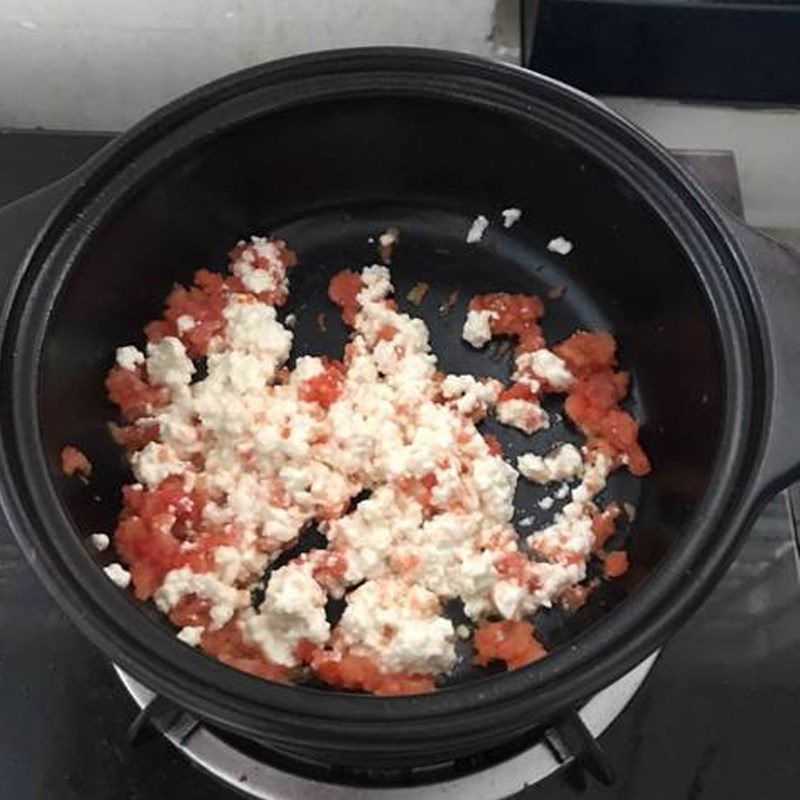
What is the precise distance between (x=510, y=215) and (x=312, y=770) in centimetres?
46

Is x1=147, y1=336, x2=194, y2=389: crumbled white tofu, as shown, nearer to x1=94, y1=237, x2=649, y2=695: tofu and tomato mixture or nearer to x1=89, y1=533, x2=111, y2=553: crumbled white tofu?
x1=94, y1=237, x2=649, y2=695: tofu and tomato mixture

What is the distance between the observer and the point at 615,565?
87cm

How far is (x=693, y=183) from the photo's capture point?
81 centimetres

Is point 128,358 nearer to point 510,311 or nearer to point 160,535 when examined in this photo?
point 160,535

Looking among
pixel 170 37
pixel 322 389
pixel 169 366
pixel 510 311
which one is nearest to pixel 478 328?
pixel 510 311

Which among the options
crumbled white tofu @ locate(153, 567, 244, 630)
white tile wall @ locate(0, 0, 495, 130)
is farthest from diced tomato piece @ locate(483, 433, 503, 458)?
white tile wall @ locate(0, 0, 495, 130)

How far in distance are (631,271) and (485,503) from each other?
0.22 metres

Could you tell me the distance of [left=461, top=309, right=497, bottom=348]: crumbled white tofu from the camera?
3.12 ft

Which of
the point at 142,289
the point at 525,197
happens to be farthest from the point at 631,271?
the point at 142,289

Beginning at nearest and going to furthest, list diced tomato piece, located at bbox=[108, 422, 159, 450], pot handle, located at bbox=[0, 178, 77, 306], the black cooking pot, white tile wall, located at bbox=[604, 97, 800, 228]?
the black cooking pot → pot handle, located at bbox=[0, 178, 77, 306] → diced tomato piece, located at bbox=[108, 422, 159, 450] → white tile wall, located at bbox=[604, 97, 800, 228]

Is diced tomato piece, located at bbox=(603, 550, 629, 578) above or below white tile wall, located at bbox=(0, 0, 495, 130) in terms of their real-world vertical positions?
below

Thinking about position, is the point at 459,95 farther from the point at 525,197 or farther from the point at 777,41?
the point at 777,41

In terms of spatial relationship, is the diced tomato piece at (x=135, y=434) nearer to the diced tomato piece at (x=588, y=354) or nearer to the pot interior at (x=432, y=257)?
the pot interior at (x=432, y=257)

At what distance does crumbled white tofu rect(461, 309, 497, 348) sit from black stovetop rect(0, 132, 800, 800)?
0.87 feet
